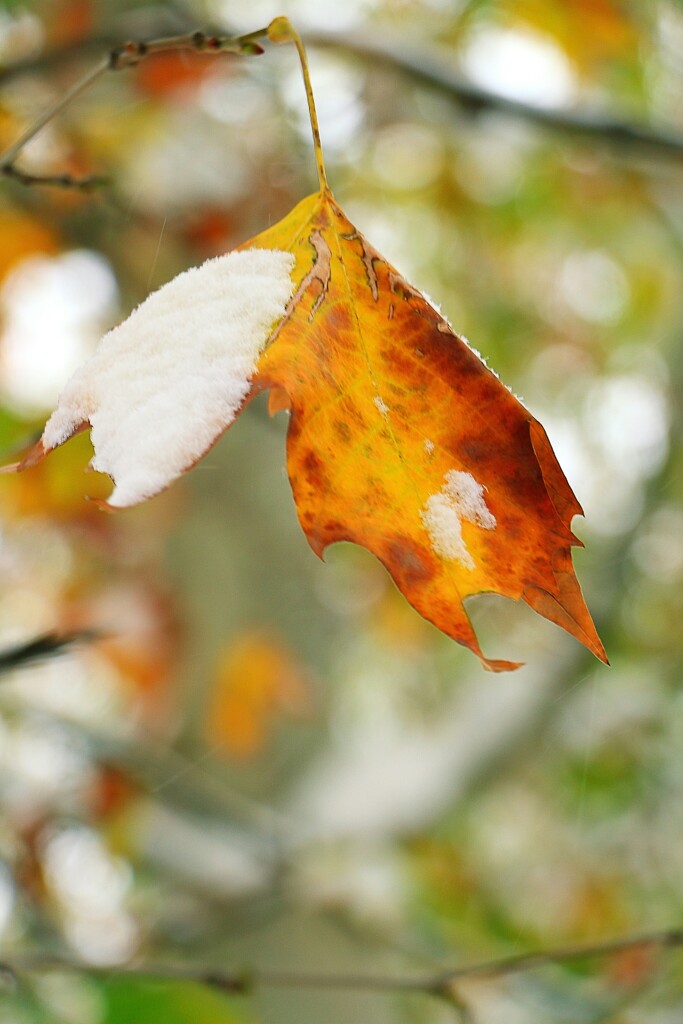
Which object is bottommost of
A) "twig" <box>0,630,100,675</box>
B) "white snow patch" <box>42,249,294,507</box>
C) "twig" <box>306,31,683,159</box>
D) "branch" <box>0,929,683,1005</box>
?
"branch" <box>0,929,683,1005</box>

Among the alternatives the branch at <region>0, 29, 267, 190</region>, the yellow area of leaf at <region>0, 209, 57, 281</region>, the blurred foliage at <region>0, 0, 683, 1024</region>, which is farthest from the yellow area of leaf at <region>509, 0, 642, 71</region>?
the branch at <region>0, 29, 267, 190</region>

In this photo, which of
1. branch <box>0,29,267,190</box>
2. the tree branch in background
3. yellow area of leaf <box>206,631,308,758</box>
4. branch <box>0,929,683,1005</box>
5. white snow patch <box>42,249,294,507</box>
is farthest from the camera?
yellow area of leaf <box>206,631,308,758</box>

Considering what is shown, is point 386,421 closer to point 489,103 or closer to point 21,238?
point 489,103

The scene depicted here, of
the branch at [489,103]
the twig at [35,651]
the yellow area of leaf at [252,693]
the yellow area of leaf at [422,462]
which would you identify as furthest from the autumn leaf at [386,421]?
the yellow area of leaf at [252,693]

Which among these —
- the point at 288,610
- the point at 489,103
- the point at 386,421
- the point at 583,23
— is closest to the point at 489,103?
the point at 489,103

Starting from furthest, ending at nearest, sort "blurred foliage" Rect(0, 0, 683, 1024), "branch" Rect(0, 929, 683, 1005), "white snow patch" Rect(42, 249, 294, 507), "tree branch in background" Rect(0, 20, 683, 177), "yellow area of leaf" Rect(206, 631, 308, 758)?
"yellow area of leaf" Rect(206, 631, 308, 758), "blurred foliage" Rect(0, 0, 683, 1024), "tree branch in background" Rect(0, 20, 683, 177), "branch" Rect(0, 929, 683, 1005), "white snow patch" Rect(42, 249, 294, 507)

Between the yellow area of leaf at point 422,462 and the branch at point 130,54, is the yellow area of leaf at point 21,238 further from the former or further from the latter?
the yellow area of leaf at point 422,462

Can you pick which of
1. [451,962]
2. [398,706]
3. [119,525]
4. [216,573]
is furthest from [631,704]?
[398,706]

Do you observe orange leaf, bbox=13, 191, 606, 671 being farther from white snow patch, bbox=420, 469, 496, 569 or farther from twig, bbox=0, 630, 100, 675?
twig, bbox=0, 630, 100, 675
